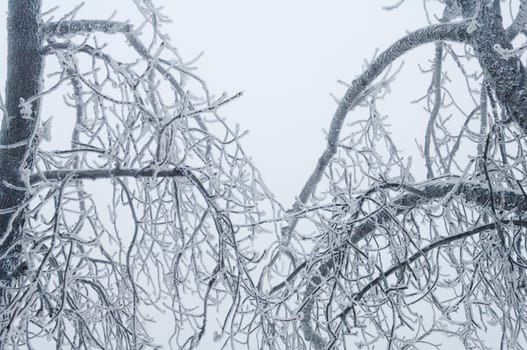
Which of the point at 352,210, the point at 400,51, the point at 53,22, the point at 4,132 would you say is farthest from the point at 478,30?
the point at 4,132

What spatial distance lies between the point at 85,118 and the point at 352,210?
198 cm

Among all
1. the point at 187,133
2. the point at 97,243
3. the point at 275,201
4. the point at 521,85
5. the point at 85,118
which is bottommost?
the point at 97,243

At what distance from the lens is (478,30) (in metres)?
2.52

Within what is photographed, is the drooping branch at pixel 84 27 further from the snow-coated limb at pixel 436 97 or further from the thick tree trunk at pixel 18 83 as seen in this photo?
the snow-coated limb at pixel 436 97

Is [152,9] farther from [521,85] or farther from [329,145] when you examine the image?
[521,85]

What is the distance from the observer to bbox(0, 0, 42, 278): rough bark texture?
297 cm

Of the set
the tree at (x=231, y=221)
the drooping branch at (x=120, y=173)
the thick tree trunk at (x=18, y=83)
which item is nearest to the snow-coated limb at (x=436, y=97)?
the tree at (x=231, y=221)

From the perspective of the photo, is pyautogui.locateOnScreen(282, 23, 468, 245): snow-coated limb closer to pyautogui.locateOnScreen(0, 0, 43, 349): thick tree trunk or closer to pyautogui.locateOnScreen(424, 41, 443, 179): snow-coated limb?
pyautogui.locateOnScreen(424, 41, 443, 179): snow-coated limb

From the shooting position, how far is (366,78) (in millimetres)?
3459

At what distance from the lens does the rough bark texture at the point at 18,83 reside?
9.74 feet

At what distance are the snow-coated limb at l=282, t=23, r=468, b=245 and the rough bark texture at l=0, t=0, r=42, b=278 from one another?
5.23ft

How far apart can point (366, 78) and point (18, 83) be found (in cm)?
214

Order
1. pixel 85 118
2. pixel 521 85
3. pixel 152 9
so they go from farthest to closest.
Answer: pixel 85 118 < pixel 152 9 < pixel 521 85

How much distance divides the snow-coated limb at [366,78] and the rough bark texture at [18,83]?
1.59m
